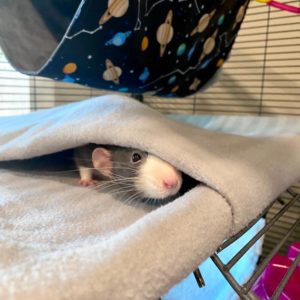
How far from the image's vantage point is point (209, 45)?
1.03 meters

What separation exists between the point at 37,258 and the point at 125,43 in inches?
24.4

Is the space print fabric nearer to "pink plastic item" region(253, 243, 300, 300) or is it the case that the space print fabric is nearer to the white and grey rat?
the white and grey rat

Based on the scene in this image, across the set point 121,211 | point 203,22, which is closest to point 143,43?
point 203,22

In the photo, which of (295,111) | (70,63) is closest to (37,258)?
(70,63)

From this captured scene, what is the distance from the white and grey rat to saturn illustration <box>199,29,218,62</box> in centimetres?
53

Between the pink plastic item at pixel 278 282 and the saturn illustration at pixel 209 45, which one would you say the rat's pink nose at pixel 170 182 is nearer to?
the pink plastic item at pixel 278 282

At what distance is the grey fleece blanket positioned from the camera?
0.27 metres

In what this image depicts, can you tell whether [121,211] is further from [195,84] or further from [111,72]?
[195,84]

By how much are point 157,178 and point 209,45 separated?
0.64 metres

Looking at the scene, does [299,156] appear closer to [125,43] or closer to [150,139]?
[150,139]

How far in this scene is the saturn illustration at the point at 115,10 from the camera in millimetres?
678

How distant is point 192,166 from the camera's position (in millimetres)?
449

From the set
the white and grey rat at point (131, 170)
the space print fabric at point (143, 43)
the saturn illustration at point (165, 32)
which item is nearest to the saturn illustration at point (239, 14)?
the space print fabric at point (143, 43)

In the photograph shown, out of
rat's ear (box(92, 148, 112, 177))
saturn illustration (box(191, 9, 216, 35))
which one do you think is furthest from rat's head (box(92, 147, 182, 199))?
saturn illustration (box(191, 9, 216, 35))
